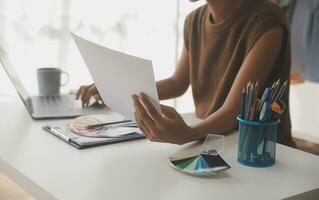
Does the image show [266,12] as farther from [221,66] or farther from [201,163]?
[201,163]

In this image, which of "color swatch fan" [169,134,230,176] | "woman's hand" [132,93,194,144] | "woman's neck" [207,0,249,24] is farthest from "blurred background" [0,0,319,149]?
"color swatch fan" [169,134,230,176]

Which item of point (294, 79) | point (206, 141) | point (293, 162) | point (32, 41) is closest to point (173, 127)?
point (206, 141)

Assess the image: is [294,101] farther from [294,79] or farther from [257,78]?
[257,78]

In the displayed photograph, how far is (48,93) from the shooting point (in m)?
1.39

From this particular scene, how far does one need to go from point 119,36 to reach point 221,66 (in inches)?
44.4

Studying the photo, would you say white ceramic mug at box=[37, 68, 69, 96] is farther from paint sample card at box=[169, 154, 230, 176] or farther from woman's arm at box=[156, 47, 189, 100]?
paint sample card at box=[169, 154, 230, 176]

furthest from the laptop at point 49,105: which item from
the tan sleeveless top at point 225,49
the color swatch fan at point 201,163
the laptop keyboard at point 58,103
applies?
the color swatch fan at point 201,163

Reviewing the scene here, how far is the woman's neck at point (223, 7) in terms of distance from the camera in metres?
1.33

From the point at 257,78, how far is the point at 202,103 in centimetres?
34

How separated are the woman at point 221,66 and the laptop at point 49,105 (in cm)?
4

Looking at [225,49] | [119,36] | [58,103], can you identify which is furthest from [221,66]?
[119,36]

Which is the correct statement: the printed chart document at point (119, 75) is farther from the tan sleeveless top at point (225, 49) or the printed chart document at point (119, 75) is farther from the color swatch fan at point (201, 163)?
the tan sleeveless top at point (225, 49)

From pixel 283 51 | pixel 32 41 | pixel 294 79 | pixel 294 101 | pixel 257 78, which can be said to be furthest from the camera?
pixel 294 101

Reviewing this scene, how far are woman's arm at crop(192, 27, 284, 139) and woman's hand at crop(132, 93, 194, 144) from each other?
3.3 inches
